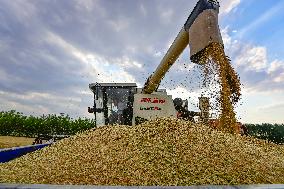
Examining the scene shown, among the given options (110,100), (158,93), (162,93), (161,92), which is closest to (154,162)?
(158,93)

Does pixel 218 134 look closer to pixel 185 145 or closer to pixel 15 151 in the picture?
pixel 185 145

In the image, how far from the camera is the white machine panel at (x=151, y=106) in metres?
6.73

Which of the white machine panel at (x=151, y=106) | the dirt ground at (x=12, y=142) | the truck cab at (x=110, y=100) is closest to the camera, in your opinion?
the white machine panel at (x=151, y=106)

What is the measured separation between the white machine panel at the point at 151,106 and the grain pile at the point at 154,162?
3.09 metres

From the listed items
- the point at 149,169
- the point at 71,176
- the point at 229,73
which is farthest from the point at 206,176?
the point at 229,73

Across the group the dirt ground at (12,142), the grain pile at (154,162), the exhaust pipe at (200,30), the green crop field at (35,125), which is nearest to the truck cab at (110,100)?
the exhaust pipe at (200,30)

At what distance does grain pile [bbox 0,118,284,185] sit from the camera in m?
2.45

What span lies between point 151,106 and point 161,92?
854 millimetres

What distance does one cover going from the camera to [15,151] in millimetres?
4043

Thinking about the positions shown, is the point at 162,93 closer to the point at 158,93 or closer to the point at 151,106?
the point at 158,93

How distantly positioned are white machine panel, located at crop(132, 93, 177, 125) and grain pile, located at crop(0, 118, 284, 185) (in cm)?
309

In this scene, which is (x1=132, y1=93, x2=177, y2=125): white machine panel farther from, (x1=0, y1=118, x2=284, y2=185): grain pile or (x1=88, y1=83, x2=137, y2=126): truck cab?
(x1=0, y1=118, x2=284, y2=185): grain pile

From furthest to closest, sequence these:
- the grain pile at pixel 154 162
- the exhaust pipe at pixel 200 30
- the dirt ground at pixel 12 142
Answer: the dirt ground at pixel 12 142
the exhaust pipe at pixel 200 30
the grain pile at pixel 154 162

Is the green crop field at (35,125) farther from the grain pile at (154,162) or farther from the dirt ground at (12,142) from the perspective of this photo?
the grain pile at (154,162)
